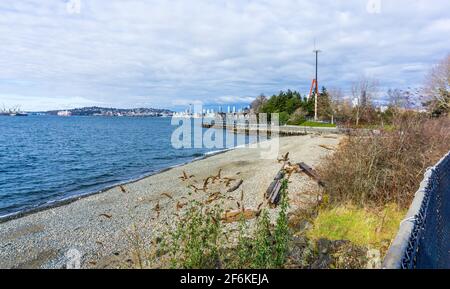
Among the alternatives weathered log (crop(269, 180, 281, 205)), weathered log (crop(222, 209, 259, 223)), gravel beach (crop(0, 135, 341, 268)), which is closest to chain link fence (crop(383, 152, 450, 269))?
gravel beach (crop(0, 135, 341, 268))

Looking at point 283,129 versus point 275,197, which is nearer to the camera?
point 275,197

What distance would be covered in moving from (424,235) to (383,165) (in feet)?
18.8

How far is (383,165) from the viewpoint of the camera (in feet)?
26.9

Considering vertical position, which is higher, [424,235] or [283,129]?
[424,235]

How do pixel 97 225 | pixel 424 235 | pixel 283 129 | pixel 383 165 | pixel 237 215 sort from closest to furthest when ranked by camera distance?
1. pixel 424 235
2. pixel 383 165
3. pixel 237 215
4. pixel 97 225
5. pixel 283 129

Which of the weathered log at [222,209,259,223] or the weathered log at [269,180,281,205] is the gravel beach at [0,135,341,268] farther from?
the weathered log at [222,209,259,223]

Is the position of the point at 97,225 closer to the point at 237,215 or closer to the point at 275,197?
the point at 237,215

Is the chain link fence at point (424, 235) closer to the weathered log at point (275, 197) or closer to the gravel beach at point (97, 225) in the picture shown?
the gravel beach at point (97, 225)

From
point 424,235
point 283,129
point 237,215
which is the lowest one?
point 237,215

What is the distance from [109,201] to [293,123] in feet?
180

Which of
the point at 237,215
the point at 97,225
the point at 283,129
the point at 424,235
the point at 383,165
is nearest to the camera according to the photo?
the point at 424,235

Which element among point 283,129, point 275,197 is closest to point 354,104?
point 275,197

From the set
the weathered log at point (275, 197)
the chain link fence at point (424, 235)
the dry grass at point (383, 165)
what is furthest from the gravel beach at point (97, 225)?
the chain link fence at point (424, 235)
